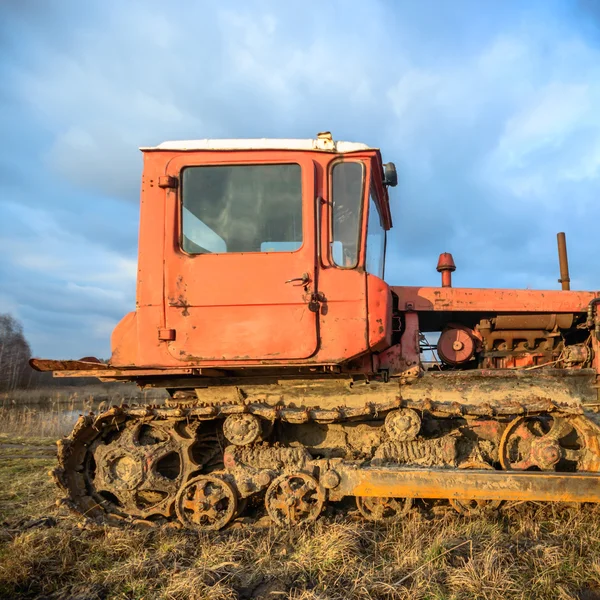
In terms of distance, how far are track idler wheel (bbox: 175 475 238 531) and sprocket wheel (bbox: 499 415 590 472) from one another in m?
2.46

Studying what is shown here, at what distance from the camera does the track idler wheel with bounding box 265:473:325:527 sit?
4.16 meters

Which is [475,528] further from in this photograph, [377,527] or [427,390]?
[427,390]

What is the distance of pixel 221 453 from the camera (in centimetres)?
478

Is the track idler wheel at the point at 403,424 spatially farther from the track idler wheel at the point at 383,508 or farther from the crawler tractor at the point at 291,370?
the track idler wheel at the point at 383,508

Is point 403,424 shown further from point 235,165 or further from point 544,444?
point 235,165

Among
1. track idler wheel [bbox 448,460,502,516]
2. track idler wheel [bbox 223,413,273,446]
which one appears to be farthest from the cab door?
track idler wheel [bbox 448,460,502,516]

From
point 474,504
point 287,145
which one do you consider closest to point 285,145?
point 287,145

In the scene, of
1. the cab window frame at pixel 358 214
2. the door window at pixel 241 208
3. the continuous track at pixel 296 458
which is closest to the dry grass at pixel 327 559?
the continuous track at pixel 296 458

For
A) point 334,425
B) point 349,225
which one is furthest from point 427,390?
point 349,225

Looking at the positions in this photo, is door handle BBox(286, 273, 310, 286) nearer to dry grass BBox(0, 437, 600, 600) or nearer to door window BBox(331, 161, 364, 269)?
door window BBox(331, 161, 364, 269)

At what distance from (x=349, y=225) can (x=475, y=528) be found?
9.19ft

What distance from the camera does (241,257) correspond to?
14.4 ft

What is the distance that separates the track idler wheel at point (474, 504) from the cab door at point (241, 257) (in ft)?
5.62

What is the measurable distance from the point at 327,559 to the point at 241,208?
305 centimetres
